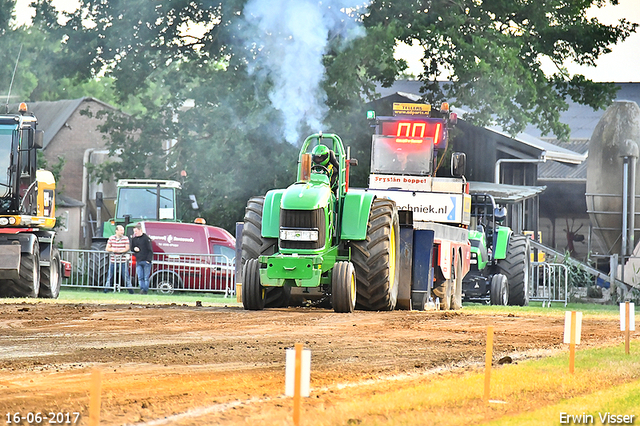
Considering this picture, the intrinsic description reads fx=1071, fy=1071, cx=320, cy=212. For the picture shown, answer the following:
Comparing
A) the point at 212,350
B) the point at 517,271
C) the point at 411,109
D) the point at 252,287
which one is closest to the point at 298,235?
the point at 252,287

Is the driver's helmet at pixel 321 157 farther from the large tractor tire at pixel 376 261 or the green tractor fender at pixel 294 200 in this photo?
the large tractor tire at pixel 376 261

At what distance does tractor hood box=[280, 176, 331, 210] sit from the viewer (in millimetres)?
15422

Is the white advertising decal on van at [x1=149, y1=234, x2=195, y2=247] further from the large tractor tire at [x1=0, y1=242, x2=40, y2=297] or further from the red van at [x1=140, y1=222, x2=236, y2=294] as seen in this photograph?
the large tractor tire at [x1=0, y1=242, x2=40, y2=297]

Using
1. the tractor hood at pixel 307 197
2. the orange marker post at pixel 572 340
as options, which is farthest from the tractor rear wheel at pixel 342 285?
the orange marker post at pixel 572 340

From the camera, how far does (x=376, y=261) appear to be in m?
16.0

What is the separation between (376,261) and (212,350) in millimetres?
5893

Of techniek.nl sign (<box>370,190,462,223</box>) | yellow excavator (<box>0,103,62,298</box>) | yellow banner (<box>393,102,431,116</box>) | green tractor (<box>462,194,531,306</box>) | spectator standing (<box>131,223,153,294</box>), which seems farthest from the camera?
spectator standing (<box>131,223,153,294</box>)

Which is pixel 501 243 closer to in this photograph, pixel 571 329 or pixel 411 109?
pixel 411 109

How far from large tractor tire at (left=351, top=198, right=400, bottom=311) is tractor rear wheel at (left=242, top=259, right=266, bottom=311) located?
146cm

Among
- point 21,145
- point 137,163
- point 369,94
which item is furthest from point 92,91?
point 21,145

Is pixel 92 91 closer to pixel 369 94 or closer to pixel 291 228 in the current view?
pixel 369 94

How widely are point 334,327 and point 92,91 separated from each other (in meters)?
82.4

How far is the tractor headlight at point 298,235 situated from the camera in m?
15.5

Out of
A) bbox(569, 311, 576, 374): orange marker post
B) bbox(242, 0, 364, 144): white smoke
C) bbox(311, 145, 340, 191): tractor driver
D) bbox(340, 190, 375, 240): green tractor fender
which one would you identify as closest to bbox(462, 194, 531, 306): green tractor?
bbox(242, 0, 364, 144): white smoke
